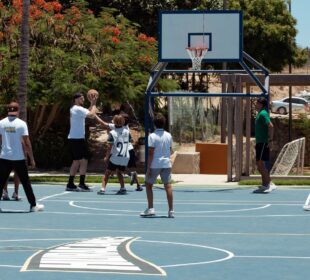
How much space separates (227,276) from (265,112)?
10873mm

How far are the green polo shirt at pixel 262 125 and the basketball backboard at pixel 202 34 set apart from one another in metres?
2.79

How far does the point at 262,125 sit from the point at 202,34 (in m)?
3.69

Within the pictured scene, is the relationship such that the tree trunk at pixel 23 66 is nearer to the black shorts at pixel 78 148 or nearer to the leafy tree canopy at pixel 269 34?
the black shorts at pixel 78 148

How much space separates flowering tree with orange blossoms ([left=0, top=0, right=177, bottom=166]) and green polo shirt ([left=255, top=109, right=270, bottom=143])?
737cm

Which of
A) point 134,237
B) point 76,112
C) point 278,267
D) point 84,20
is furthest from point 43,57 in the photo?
point 278,267

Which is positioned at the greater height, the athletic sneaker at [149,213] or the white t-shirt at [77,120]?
the white t-shirt at [77,120]

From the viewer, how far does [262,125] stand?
70.7 ft

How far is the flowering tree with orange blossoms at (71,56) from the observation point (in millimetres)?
28031

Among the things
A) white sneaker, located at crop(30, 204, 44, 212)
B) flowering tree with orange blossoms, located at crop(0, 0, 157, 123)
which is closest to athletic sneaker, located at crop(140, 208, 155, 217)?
white sneaker, located at crop(30, 204, 44, 212)

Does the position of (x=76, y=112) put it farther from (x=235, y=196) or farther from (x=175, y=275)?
(x=175, y=275)

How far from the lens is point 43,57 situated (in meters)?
28.9

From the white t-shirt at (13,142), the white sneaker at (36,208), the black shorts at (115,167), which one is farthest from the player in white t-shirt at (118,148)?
the white t-shirt at (13,142)

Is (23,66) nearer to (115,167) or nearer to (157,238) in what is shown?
(115,167)

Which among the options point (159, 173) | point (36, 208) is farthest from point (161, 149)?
point (36, 208)
